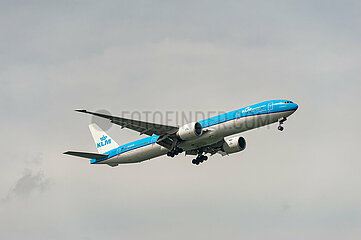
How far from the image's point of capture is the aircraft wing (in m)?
61.0

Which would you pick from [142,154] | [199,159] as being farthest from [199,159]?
[142,154]

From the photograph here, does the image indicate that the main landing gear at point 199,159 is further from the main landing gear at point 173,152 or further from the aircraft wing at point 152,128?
the aircraft wing at point 152,128

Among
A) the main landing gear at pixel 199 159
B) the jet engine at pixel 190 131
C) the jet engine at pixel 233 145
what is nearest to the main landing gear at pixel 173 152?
the jet engine at pixel 190 131

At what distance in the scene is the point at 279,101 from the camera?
6050 centimetres

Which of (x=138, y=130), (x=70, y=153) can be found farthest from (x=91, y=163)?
(x=138, y=130)

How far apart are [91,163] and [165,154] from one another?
11.9 metres

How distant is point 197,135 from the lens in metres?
61.9

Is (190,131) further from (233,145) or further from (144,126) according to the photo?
(233,145)

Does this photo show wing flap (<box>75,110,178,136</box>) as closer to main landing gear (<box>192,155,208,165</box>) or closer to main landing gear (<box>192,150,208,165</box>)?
main landing gear (<box>192,150,208,165</box>)

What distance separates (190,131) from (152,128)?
178 inches

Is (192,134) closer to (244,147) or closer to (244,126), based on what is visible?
(244,126)

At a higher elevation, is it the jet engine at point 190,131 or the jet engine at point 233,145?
the jet engine at point 233,145

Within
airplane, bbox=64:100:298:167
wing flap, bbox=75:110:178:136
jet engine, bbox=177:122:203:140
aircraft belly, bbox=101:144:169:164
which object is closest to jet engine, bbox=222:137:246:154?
airplane, bbox=64:100:298:167

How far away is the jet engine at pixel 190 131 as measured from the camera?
6159cm
